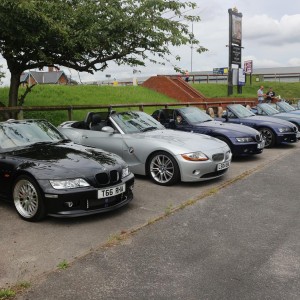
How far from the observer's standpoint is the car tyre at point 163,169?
666 cm

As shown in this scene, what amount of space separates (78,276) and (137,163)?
393 cm

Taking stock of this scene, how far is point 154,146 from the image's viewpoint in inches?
270

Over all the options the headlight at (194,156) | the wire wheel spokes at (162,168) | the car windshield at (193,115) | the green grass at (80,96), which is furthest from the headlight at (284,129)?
the wire wheel spokes at (162,168)

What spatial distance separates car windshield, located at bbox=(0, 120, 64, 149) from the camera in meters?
5.58

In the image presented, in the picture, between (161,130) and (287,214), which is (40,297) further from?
(161,130)

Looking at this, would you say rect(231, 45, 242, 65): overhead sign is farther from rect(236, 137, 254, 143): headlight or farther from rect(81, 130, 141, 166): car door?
rect(81, 130, 141, 166): car door

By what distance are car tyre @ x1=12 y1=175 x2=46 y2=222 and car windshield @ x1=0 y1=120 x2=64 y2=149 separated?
0.83 meters

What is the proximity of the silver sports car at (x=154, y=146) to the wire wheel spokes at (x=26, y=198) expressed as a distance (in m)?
2.62

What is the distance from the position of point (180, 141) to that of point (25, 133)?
8.98ft

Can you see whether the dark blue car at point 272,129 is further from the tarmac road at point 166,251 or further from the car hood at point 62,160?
the car hood at point 62,160

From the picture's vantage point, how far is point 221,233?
4480mm

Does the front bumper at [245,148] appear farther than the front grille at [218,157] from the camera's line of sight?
Yes

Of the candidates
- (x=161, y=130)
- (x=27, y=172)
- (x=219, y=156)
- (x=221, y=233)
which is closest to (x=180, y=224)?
(x=221, y=233)

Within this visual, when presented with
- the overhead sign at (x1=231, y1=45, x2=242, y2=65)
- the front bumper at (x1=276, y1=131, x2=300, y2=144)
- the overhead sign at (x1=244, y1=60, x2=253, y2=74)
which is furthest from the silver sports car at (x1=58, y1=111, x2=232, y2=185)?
the overhead sign at (x1=244, y1=60, x2=253, y2=74)
